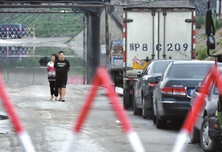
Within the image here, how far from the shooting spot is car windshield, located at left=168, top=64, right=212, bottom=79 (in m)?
14.4

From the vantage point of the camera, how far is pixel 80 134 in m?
13.2

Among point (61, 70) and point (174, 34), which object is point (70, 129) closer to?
point (174, 34)

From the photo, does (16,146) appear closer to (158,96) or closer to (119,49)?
(158,96)

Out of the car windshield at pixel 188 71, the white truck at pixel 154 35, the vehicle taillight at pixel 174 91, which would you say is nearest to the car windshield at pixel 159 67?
the car windshield at pixel 188 71

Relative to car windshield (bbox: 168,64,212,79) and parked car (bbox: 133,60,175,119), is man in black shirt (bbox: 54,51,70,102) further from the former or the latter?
car windshield (bbox: 168,64,212,79)

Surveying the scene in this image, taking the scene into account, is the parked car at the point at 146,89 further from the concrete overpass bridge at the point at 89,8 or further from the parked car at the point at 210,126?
the concrete overpass bridge at the point at 89,8

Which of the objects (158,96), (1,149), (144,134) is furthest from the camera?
(158,96)

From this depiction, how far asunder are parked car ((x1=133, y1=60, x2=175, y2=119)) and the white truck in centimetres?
137

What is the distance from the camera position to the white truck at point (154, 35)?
20125mm

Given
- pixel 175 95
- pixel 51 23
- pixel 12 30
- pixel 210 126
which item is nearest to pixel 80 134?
pixel 175 95

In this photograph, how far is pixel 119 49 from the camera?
32062 mm

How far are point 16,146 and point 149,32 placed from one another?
949cm

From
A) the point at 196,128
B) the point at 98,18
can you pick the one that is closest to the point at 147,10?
the point at 196,128

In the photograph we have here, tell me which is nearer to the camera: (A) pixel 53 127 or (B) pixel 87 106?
(B) pixel 87 106
